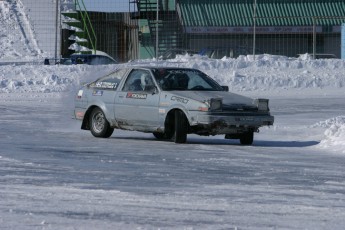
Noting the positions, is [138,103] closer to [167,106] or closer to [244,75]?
[167,106]

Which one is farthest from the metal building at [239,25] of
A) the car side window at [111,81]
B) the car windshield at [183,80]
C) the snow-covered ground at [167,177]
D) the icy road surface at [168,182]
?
the icy road surface at [168,182]

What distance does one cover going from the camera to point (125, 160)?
44.4ft

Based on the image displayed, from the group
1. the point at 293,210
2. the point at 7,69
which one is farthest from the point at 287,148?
the point at 7,69

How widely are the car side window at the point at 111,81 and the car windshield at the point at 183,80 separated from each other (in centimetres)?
75

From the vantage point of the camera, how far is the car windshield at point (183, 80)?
1736 cm

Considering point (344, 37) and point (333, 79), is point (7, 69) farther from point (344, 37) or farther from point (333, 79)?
point (344, 37)

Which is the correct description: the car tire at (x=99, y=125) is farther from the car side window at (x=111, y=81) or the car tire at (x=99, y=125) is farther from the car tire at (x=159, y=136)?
the car tire at (x=159, y=136)

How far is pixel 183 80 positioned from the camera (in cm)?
1756

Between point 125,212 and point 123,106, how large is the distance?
8899 mm

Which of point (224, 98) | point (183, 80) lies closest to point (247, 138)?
point (224, 98)

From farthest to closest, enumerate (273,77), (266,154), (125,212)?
(273,77), (266,154), (125,212)

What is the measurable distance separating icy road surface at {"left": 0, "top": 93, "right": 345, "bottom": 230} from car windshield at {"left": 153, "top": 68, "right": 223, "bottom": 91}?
3.16 feet

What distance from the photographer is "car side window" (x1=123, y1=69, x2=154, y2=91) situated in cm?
1745

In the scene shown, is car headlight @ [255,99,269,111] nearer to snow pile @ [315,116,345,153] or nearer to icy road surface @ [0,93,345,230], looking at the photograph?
icy road surface @ [0,93,345,230]
